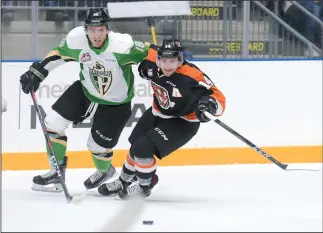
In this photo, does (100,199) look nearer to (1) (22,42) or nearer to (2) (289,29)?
(1) (22,42)

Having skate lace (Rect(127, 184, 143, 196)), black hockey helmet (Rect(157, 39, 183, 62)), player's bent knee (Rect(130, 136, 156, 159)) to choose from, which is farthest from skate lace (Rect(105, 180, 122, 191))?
black hockey helmet (Rect(157, 39, 183, 62))

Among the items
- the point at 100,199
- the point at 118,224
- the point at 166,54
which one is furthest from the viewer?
the point at 100,199

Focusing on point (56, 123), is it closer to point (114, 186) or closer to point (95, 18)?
point (114, 186)

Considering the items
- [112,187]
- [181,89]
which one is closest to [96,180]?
[112,187]

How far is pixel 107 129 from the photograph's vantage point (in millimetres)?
3773

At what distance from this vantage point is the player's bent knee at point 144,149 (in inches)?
136

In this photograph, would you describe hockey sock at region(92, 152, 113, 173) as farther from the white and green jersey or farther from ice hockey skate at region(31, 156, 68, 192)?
the white and green jersey

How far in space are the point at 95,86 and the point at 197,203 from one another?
2.52 feet

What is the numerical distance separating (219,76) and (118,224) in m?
3.34

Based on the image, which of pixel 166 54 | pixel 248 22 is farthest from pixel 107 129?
pixel 248 22

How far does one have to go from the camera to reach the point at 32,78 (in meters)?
3.67

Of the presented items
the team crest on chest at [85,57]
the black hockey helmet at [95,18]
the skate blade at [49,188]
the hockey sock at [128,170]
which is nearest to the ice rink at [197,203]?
the skate blade at [49,188]

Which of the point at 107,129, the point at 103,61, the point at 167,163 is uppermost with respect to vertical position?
the point at 103,61

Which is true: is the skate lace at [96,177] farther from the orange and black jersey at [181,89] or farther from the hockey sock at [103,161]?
the orange and black jersey at [181,89]
